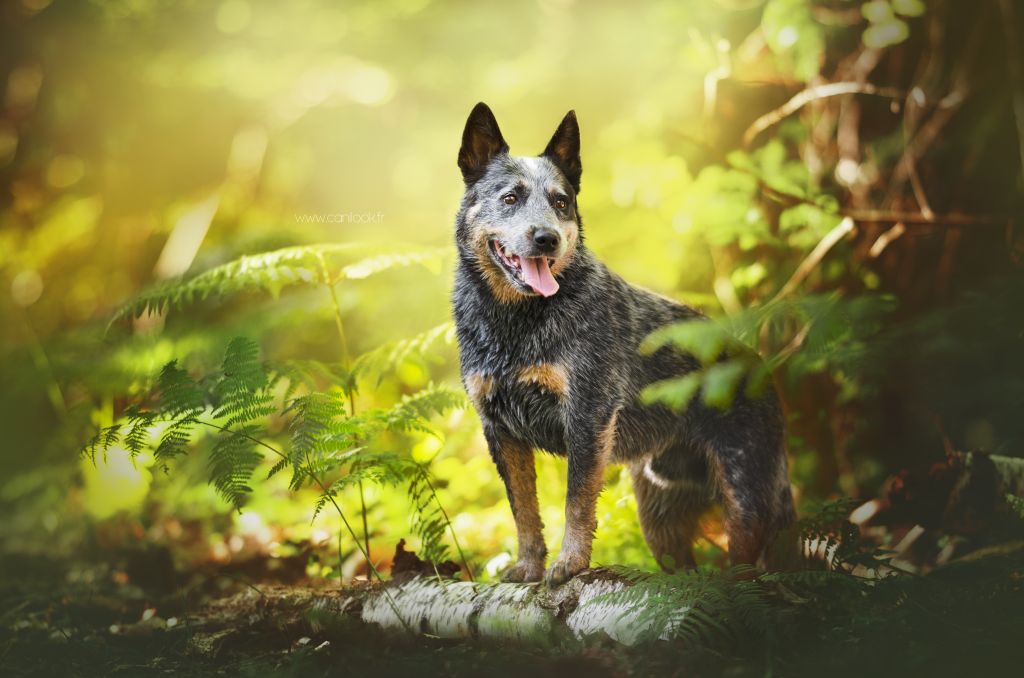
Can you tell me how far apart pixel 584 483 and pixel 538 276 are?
0.90 metres

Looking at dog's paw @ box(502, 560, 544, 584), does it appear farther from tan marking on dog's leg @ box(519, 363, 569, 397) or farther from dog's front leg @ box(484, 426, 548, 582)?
tan marking on dog's leg @ box(519, 363, 569, 397)

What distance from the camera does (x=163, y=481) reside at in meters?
5.61

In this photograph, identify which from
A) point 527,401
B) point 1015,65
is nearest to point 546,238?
point 527,401

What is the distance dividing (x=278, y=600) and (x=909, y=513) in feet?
10.4

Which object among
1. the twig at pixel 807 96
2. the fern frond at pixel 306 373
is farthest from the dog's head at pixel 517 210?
the twig at pixel 807 96

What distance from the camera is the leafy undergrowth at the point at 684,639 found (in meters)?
2.66

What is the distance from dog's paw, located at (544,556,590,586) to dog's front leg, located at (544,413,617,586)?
3 cm

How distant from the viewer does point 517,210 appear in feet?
11.1

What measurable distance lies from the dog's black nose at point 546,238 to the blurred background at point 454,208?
84cm

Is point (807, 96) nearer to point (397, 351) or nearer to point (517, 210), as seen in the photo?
point (517, 210)

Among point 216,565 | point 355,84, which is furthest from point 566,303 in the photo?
point 355,84

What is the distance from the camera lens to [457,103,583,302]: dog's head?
330cm

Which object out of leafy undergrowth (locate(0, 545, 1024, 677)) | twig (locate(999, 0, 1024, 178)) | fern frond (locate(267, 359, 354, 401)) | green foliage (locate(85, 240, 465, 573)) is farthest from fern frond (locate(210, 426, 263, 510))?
twig (locate(999, 0, 1024, 178))

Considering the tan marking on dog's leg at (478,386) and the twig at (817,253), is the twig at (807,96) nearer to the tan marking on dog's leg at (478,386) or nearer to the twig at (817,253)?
the twig at (817,253)
